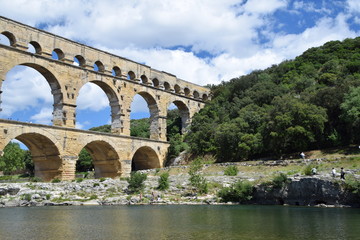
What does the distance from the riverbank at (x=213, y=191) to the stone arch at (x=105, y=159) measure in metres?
7.67

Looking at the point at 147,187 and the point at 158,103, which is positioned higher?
the point at 158,103

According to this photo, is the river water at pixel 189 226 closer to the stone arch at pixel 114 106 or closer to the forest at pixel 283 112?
the forest at pixel 283 112

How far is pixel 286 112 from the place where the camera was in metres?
29.8

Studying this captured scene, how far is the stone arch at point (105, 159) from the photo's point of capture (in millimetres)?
35031

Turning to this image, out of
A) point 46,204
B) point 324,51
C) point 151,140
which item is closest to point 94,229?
point 46,204

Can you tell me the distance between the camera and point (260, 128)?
107 feet

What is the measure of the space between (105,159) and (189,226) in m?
24.2

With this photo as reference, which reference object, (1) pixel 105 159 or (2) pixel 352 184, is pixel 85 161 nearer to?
(1) pixel 105 159

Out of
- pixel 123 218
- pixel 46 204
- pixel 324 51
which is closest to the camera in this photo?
pixel 123 218

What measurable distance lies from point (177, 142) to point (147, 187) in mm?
16393

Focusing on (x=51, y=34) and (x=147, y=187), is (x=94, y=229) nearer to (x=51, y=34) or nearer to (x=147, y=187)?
(x=147, y=187)

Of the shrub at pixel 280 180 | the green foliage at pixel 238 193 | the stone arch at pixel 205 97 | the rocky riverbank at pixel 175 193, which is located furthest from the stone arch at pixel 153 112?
the shrub at pixel 280 180

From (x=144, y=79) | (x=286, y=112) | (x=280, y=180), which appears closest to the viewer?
(x=280, y=180)

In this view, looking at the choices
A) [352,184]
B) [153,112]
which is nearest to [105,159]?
[153,112]
